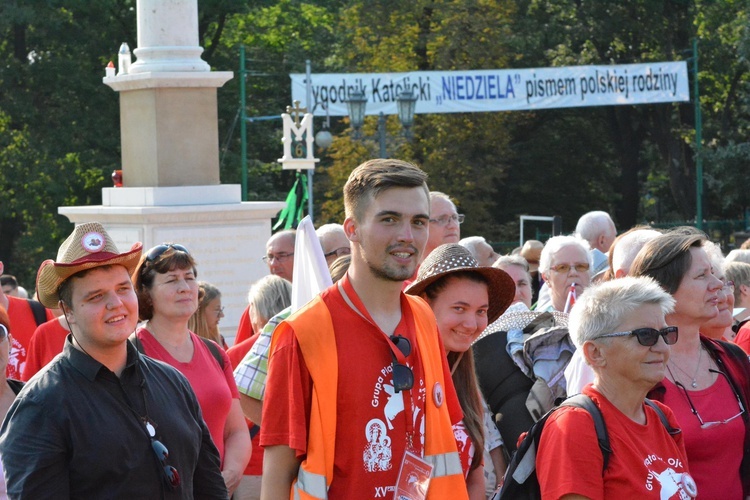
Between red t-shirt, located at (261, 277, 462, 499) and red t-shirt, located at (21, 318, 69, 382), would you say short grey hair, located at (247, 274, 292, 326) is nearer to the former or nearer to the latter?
red t-shirt, located at (21, 318, 69, 382)

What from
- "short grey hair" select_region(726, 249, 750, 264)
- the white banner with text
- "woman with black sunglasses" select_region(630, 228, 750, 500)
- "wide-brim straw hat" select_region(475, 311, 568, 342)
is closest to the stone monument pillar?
"short grey hair" select_region(726, 249, 750, 264)

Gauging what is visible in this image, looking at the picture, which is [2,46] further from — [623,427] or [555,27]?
[623,427]

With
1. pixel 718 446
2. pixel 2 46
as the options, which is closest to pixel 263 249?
pixel 718 446

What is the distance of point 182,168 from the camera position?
1363cm

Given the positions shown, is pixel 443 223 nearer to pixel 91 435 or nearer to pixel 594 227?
pixel 594 227

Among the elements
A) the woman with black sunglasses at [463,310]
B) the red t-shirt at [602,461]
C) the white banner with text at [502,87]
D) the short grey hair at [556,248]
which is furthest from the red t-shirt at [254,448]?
the white banner with text at [502,87]

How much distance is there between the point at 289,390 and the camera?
363 cm

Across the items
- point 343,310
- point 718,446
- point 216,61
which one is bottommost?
point 718,446

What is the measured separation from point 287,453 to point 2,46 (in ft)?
113

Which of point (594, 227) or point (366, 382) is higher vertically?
point (594, 227)

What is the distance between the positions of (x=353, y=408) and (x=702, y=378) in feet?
5.46

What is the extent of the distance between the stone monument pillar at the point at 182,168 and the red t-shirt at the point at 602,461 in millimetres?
9294

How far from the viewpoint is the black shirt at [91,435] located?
3.61 m

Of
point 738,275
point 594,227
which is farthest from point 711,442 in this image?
point 594,227
